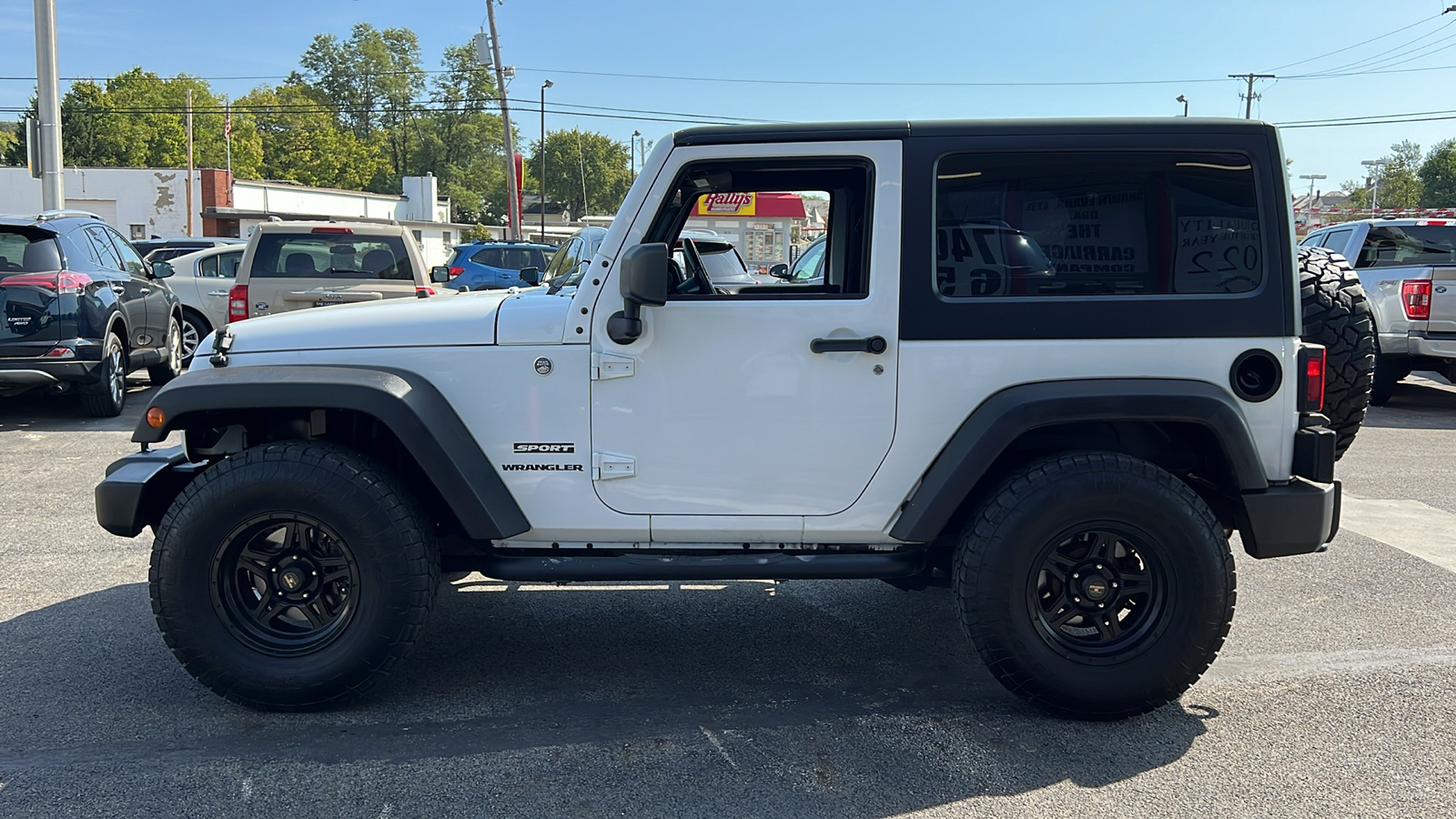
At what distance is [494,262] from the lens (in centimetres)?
2181

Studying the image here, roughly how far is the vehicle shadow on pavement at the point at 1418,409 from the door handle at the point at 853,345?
337 inches

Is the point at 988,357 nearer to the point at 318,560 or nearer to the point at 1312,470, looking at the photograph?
the point at 1312,470

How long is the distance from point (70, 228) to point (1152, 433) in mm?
9230

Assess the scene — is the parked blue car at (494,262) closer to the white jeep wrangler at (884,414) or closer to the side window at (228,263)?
the side window at (228,263)

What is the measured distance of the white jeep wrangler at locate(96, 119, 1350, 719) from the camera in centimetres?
353

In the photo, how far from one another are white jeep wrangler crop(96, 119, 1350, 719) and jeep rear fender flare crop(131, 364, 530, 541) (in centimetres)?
1

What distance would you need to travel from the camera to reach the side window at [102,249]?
9.82 metres

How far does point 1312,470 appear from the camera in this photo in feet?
12.0

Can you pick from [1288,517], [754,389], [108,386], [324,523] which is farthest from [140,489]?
[108,386]

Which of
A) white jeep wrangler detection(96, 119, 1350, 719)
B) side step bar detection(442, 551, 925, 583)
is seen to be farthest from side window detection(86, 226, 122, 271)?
side step bar detection(442, 551, 925, 583)

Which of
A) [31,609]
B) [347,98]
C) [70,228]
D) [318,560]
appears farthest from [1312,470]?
[347,98]

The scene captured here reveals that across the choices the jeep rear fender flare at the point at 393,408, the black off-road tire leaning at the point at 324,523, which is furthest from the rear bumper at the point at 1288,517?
the black off-road tire leaning at the point at 324,523

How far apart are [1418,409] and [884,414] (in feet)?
33.7

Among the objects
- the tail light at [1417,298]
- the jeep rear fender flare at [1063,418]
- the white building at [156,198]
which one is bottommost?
the jeep rear fender flare at [1063,418]
